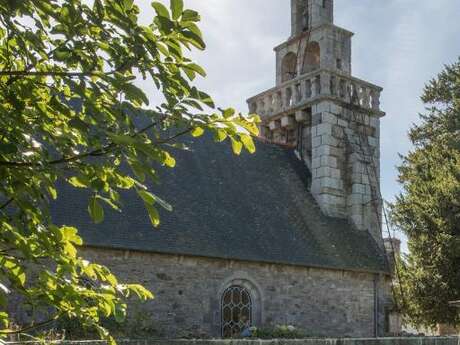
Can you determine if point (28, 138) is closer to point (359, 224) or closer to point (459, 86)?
point (359, 224)

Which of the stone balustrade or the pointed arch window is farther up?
the stone balustrade

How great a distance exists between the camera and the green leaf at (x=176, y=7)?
7.71 feet

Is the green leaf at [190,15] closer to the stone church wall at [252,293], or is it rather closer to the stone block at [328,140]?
the stone church wall at [252,293]

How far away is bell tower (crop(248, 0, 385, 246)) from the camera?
777 inches

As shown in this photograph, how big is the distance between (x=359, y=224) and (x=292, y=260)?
445 cm

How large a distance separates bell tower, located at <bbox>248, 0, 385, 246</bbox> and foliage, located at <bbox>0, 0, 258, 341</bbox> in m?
17.0

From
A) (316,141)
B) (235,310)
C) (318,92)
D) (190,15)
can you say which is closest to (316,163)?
(316,141)

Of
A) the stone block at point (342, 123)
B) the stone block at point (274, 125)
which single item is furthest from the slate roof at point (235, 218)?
the stone block at point (342, 123)

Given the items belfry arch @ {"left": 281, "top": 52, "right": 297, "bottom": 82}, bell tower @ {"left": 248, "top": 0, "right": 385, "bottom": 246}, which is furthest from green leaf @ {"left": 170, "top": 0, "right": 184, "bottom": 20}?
belfry arch @ {"left": 281, "top": 52, "right": 297, "bottom": 82}

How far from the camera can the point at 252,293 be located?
15453 millimetres

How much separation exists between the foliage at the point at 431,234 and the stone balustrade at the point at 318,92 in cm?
272

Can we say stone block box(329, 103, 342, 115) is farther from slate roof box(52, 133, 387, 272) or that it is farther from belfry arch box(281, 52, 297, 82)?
belfry arch box(281, 52, 297, 82)

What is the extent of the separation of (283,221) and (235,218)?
5.74ft

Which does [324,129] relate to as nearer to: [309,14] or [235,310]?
[309,14]
